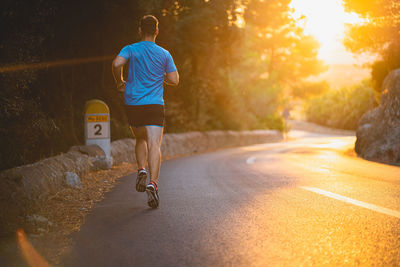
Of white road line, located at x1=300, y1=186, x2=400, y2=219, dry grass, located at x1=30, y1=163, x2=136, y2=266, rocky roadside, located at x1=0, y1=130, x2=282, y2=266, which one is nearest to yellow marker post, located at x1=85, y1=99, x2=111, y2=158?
rocky roadside, located at x1=0, y1=130, x2=282, y2=266

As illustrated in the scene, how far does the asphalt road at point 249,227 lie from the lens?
2.86 m

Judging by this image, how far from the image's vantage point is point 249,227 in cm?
360

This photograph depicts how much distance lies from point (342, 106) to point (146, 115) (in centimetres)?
4598

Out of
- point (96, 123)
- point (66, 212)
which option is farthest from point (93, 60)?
point (66, 212)

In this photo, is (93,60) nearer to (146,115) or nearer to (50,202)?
(50,202)

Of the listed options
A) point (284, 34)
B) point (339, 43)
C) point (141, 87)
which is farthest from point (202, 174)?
point (284, 34)

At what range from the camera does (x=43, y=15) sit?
5.59m

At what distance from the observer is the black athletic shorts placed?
4.81 meters

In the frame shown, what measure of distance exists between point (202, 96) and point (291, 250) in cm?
1530

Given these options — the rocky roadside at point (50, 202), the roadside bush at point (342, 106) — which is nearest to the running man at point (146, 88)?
the rocky roadside at point (50, 202)

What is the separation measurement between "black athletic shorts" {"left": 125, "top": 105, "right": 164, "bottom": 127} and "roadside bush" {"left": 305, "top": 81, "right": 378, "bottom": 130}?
126 feet

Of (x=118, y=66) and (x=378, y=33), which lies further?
(x=378, y=33)

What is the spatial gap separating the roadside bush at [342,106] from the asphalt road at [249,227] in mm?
37589

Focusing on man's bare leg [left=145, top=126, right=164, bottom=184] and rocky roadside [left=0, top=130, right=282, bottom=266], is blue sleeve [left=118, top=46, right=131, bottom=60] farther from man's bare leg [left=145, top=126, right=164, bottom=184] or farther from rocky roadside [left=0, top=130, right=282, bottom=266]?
rocky roadside [left=0, top=130, right=282, bottom=266]
